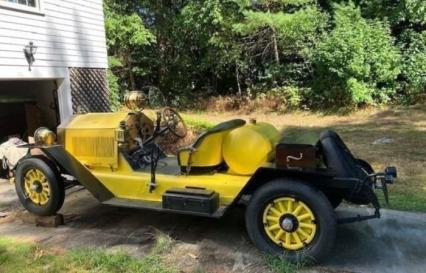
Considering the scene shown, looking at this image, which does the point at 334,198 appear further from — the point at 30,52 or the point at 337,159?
the point at 30,52

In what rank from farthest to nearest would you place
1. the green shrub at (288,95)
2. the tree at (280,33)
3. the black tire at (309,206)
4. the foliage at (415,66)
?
the green shrub at (288,95), the tree at (280,33), the foliage at (415,66), the black tire at (309,206)

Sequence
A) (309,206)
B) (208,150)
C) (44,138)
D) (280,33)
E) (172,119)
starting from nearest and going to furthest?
(309,206) < (208,150) < (44,138) < (172,119) < (280,33)

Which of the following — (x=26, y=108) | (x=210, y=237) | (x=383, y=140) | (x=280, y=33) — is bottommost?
(x=210, y=237)

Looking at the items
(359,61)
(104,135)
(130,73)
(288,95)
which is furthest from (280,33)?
(104,135)

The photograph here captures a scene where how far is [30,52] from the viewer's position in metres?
7.22

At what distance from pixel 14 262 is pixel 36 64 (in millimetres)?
4728

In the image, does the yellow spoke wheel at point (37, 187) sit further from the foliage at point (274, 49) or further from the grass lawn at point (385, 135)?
the foliage at point (274, 49)

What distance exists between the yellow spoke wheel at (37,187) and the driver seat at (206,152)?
145 centimetres

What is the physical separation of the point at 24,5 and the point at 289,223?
5989mm

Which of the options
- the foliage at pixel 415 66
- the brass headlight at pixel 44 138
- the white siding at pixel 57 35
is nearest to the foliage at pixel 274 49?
the foliage at pixel 415 66

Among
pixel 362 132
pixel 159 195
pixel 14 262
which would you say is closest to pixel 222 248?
pixel 159 195

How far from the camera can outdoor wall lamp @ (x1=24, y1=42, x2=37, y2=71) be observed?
7.18 metres

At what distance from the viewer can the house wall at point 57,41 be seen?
6945mm

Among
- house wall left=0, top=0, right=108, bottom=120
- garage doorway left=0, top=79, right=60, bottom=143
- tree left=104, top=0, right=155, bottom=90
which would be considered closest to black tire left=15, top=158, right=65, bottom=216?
house wall left=0, top=0, right=108, bottom=120
